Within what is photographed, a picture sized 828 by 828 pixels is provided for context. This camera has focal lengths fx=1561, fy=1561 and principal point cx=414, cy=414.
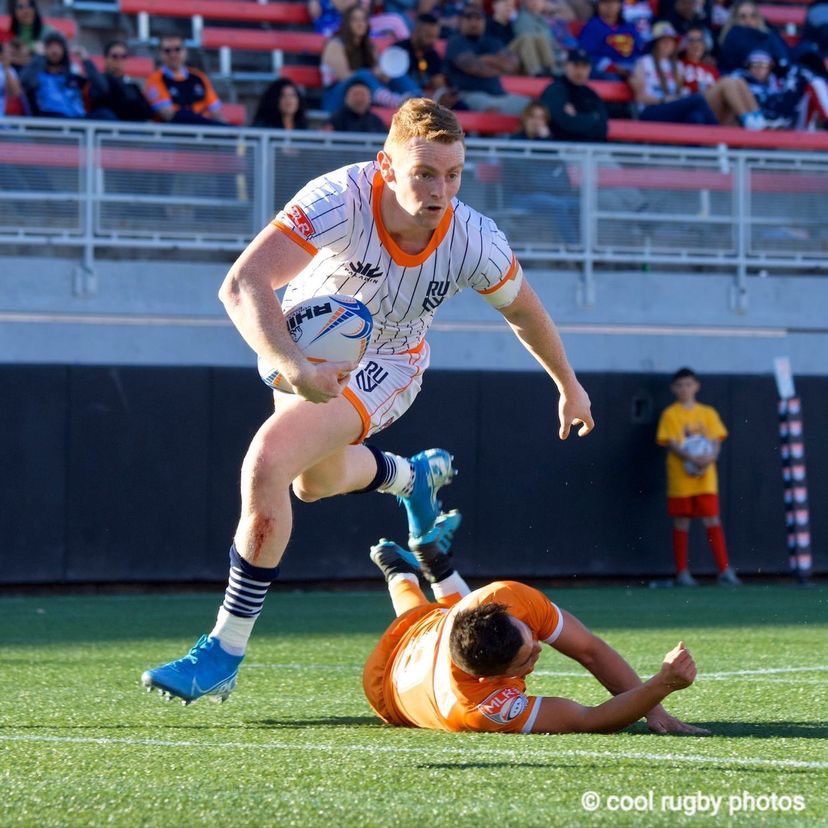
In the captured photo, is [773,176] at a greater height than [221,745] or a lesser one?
greater

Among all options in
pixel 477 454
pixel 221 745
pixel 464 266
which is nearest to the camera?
pixel 221 745

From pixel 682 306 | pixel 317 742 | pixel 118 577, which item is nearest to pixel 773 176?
pixel 682 306

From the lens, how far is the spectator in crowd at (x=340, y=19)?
1697 cm

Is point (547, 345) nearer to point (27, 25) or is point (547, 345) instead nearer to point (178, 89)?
point (178, 89)

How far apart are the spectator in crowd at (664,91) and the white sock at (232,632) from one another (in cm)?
1205

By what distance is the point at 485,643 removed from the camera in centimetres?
521

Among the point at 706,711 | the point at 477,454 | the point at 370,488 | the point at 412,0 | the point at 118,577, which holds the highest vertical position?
the point at 412,0

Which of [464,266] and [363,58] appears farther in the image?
[363,58]

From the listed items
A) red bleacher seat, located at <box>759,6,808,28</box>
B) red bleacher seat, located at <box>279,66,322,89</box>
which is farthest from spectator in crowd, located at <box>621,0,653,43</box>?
red bleacher seat, located at <box>279,66,322,89</box>

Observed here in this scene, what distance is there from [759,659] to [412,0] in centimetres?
1131

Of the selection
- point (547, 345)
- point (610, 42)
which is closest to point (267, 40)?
point (610, 42)

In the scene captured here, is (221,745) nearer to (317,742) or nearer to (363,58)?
(317,742)

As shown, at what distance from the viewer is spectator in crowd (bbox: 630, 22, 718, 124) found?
16719 mm

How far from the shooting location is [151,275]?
1393 centimetres
